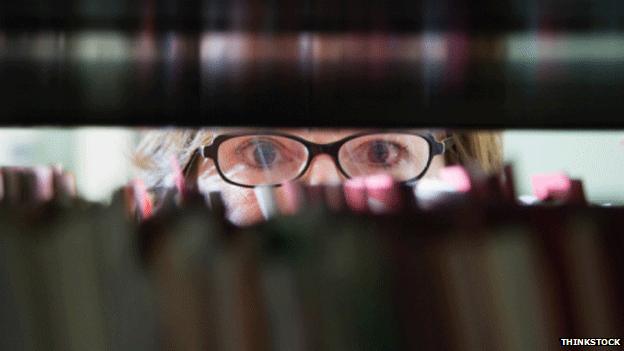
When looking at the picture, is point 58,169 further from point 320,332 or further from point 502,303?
point 502,303

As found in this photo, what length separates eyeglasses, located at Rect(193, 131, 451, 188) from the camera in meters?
0.65

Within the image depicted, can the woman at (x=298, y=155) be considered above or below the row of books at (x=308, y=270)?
above

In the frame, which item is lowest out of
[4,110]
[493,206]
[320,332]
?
[320,332]

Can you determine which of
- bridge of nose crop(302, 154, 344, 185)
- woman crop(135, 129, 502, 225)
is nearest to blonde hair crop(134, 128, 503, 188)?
woman crop(135, 129, 502, 225)

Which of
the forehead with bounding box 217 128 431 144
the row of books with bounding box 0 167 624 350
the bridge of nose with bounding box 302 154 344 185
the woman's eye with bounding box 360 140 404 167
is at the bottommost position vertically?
the row of books with bounding box 0 167 624 350

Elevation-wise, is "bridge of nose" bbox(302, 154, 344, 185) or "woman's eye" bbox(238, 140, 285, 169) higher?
A: "woman's eye" bbox(238, 140, 285, 169)

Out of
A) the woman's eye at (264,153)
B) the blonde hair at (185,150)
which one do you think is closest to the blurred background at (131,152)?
the blonde hair at (185,150)

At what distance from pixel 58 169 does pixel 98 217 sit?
0.22 feet

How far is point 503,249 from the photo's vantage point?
2.01ft

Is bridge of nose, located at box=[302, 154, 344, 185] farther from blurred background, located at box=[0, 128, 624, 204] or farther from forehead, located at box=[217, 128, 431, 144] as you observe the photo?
blurred background, located at box=[0, 128, 624, 204]

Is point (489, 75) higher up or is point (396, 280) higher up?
point (489, 75)

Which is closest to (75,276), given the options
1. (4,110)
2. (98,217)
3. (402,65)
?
(98,217)

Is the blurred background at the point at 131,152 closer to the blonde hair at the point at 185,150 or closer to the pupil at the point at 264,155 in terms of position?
the blonde hair at the point at 185,150

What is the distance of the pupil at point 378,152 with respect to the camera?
0.67 m
